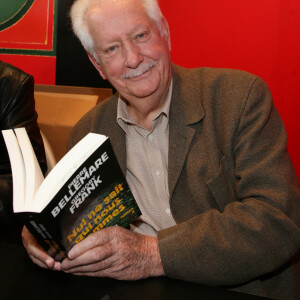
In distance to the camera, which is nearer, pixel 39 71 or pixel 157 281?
pixel 157 281

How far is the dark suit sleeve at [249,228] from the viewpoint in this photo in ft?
3.06

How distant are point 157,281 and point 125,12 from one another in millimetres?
905

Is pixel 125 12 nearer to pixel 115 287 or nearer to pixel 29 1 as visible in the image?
pixel 115 287

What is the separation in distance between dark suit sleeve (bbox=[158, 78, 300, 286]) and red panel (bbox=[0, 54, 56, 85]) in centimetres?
200

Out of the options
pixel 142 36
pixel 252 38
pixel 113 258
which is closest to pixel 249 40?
pixel 252 38

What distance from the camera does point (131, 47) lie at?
50.9 inches

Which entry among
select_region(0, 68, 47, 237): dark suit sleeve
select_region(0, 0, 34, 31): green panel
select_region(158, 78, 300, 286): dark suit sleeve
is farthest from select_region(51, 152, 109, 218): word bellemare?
select_region(0, 0, 34, 31): green panel

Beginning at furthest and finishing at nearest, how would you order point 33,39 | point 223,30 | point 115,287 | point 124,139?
point 33,39
point 223,30
point 124,139
point 115,287

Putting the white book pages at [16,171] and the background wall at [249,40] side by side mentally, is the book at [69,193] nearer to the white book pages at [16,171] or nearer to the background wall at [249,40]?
the white book pages at [16,171]

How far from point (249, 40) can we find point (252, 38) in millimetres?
21

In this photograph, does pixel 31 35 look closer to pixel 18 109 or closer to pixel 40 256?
pixel 18 109

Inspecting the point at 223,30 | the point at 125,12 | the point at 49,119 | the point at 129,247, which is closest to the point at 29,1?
the point at 49,119

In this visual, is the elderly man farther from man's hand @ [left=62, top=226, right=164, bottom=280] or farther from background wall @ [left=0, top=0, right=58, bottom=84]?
background wall @ [left=0, top=0, right=58, bottom=84]

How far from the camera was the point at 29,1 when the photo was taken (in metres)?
2.72
